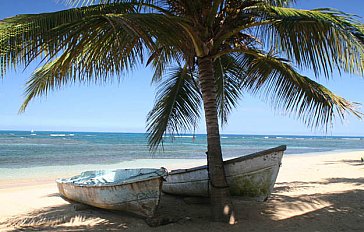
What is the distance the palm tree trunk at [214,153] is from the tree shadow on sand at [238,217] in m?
0.23

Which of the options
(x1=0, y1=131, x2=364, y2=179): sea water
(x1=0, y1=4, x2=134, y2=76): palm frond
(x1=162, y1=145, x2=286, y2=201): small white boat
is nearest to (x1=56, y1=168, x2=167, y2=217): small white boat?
(x1=162, y1=145, x2=286, y2=201): small white boat

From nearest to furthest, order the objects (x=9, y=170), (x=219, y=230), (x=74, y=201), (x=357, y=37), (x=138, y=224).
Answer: (x=357, y=37), (x=219, y=230), (x=138, y=224), (x=74, y=201), (x=9, y=170)

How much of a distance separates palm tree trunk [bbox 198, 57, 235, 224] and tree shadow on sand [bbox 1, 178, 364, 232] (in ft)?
0.75

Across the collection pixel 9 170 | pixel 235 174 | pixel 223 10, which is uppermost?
pixel 223 10

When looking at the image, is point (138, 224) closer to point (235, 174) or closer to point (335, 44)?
point (235, 174)

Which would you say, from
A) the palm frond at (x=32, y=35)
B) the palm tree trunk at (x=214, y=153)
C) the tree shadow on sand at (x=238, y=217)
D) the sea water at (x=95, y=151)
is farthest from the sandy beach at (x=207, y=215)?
the palm frond at (x=32, y=35)

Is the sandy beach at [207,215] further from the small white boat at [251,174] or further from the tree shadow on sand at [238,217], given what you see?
the small white boat at [251,174]

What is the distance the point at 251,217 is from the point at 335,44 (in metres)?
3.12

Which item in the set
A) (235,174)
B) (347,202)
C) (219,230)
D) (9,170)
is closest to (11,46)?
(219,230)

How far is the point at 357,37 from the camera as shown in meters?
4.37

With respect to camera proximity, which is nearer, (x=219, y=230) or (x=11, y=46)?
(x=11, y=46)

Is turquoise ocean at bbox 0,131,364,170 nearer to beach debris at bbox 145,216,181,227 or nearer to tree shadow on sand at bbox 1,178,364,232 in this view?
tree shadow on sand at bbox 1,178,364,232

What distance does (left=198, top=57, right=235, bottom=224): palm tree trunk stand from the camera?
19.0 ft

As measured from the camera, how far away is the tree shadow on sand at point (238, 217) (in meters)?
5.68
